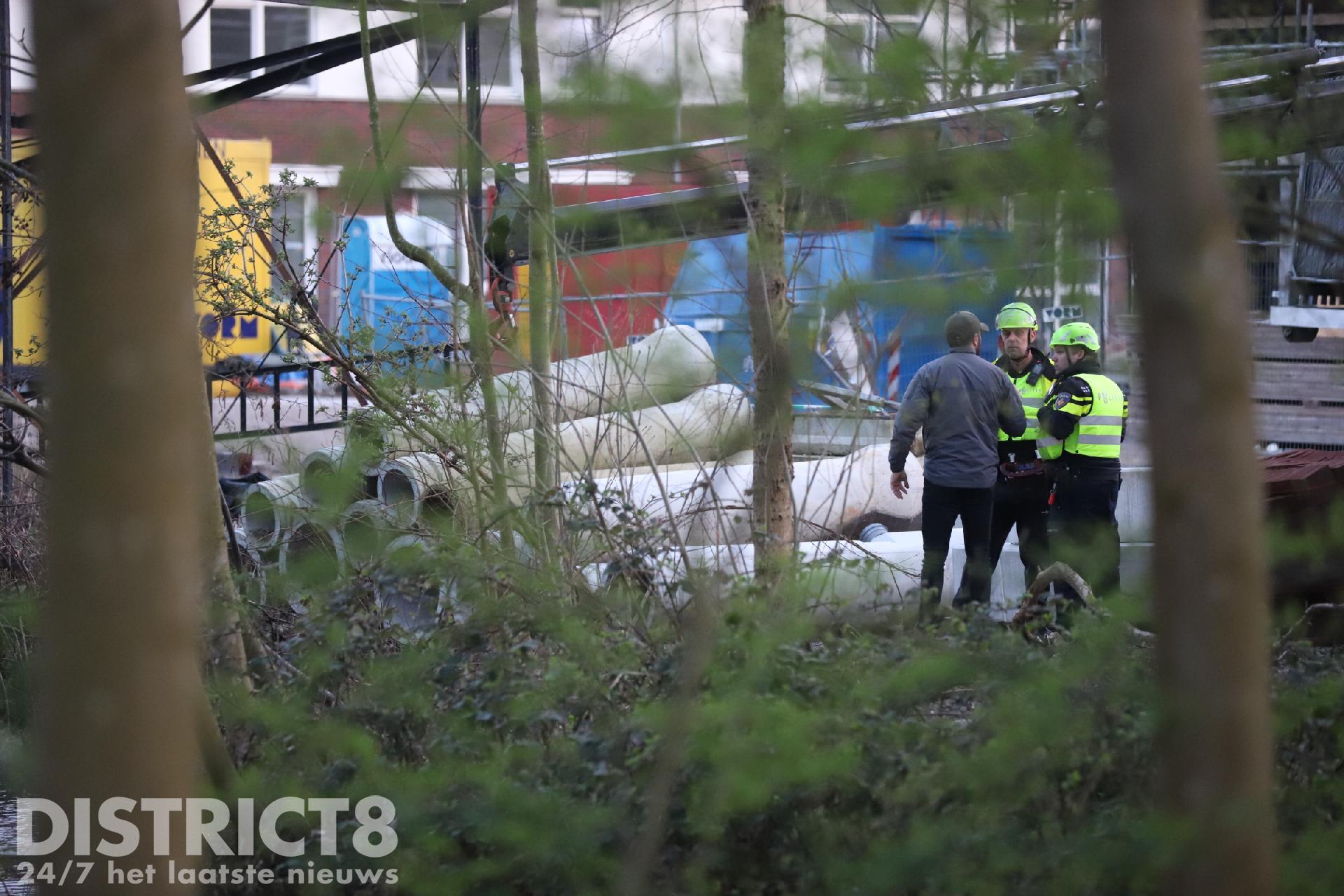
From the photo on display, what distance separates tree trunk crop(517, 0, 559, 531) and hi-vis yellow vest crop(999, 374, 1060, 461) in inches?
134

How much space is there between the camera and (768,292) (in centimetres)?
425

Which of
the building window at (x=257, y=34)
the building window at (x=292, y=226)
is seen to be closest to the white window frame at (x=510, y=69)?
the building window at (x=292, y=226)

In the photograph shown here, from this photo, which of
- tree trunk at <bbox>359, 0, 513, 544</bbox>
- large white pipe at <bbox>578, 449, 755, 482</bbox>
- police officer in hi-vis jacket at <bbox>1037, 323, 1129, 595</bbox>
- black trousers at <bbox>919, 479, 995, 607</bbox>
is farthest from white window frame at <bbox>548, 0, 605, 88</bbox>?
police officer in hi-vis jacket at <bbox>1037, 323, 1129, 595</bbox>

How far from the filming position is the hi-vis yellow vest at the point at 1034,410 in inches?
307

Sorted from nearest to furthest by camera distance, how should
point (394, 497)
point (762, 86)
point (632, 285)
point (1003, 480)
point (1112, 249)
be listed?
point (1112, 249)
point (762, 86)
point (632, 285)
point (394, 497)
point (1003, 480)

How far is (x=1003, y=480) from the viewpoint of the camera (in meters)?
7.94

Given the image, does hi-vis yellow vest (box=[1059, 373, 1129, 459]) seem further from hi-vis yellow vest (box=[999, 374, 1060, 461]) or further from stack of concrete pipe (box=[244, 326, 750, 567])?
stack of concrete pipe (box=[244, 326, 750, 567])

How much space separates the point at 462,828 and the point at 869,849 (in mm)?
939

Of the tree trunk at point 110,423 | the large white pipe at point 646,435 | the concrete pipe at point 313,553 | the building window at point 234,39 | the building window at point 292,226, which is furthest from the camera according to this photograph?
the building window at point 234,39

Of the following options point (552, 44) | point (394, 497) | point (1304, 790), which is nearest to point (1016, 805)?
point (1304, 790)

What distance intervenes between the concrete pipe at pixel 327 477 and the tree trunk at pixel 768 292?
145 centimetres

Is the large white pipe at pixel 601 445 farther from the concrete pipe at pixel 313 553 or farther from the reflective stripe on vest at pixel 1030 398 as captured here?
the reflective stripe on vest at pixel 1030 398

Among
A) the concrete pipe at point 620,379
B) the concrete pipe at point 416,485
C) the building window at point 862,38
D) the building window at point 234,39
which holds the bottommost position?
the concrete pipe at point 416,485

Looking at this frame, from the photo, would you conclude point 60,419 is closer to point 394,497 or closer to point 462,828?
point 462,828
